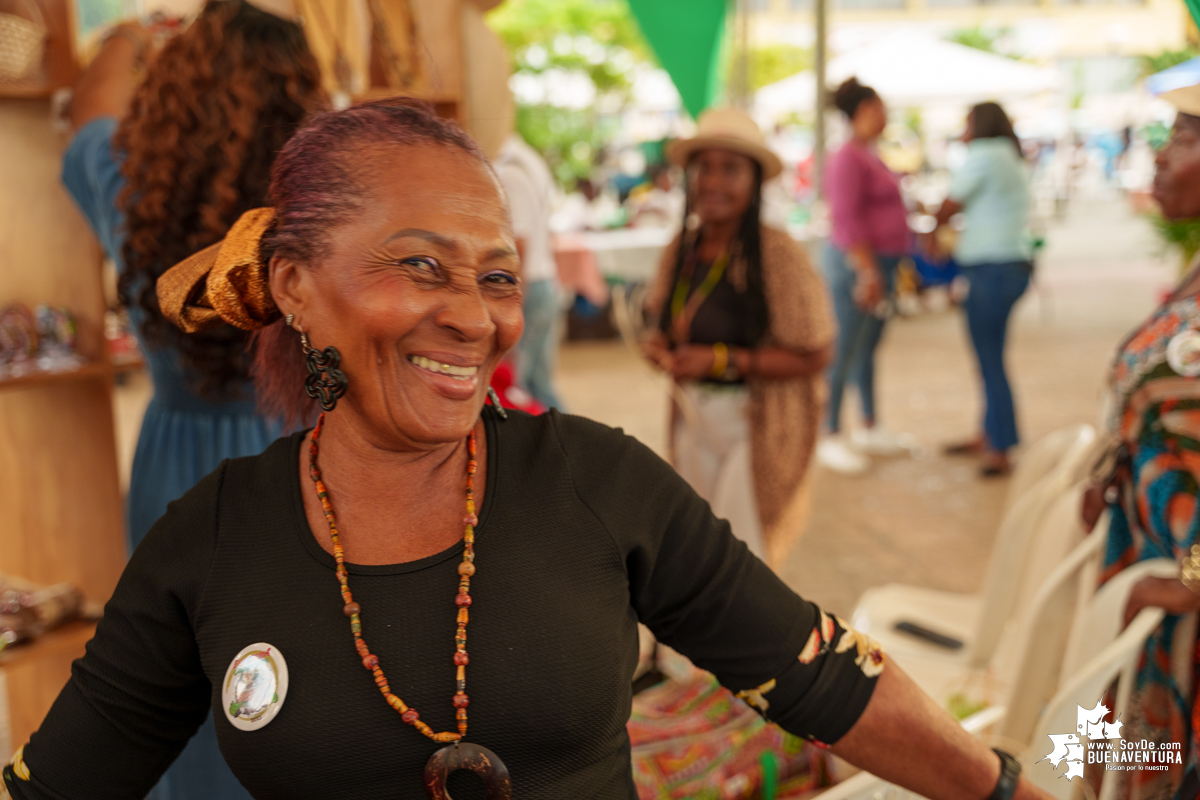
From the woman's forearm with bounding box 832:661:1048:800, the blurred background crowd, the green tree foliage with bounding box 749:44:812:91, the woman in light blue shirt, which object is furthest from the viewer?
the green tree foliage with bounding box 749:44:812:91

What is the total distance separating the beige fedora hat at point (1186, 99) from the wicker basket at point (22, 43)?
2569 mm

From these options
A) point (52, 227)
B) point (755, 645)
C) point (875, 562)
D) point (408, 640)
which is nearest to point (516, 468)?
point (408, 640)

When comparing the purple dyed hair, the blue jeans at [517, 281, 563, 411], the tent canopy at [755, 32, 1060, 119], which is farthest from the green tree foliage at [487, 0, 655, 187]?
the purple dyed hair

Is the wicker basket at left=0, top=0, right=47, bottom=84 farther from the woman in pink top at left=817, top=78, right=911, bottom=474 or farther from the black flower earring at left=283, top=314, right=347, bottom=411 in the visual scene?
the woman in pink top at left=817, top=78, right=911, bottom=474

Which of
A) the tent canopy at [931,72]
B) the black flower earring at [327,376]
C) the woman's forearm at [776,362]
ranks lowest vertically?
the woman's forearm at [776,362]

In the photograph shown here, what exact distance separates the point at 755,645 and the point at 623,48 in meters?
13.9

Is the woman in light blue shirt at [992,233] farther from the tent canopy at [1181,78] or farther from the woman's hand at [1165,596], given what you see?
the woman's hand at [1165,596]

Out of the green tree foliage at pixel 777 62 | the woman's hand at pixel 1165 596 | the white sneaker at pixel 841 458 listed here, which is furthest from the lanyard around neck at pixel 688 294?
the green tree foliage at pixel 777 62

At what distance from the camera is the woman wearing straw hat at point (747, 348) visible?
3.21 metres

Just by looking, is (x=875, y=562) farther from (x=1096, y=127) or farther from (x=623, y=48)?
(x=1096, y=127)

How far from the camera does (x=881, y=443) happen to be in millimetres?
6109

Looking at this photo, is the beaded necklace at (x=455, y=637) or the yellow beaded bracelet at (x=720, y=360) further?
the yellow beaded bracelet at (x=720, y=360)

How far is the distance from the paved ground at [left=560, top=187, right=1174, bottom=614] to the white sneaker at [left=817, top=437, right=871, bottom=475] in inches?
4.0

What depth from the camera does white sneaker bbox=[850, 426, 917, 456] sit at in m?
6.10
